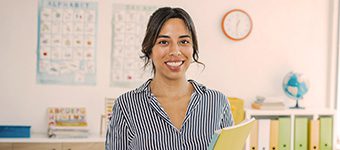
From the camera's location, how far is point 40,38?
11.6ft

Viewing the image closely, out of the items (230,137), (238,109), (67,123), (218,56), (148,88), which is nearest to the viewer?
(230,137)

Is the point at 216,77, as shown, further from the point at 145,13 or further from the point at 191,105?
the point at 191,105

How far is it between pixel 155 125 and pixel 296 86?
2487mm

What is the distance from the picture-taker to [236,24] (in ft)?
12.7

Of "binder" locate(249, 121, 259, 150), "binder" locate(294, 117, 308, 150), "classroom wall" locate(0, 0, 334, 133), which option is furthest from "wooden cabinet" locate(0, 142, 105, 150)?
"binder" locate(294, 117, 308, 150)

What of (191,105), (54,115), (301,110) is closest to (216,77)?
(301,110)

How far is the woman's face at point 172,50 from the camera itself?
5.04ft

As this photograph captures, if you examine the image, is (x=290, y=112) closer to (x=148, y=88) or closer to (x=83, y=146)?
(x=83, y=146)

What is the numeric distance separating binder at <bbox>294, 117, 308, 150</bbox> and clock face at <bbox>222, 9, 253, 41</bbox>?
80 centimetres

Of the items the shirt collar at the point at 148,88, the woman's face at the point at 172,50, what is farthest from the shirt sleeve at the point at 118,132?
the woman's face at the point at 172,50

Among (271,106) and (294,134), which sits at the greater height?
(271,106)

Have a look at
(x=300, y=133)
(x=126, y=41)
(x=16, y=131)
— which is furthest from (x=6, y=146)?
(x=300, y=133)

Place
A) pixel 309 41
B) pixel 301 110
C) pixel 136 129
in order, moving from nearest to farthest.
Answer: pixel 136 129 → pixel 301 110 → pixel 309 41

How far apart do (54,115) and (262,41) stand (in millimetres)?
1769
